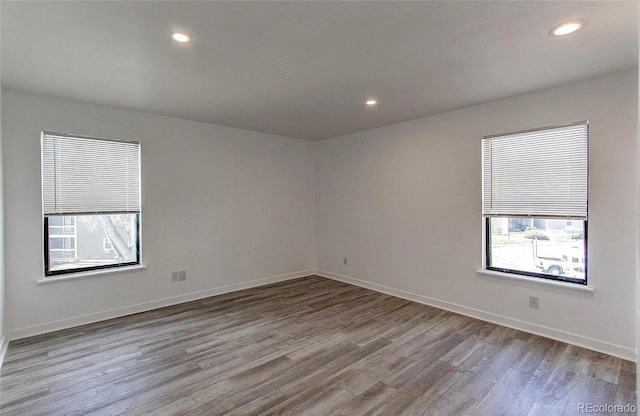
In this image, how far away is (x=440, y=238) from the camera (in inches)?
161

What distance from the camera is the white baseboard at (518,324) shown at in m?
2.82

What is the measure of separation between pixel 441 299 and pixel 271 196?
123 inches

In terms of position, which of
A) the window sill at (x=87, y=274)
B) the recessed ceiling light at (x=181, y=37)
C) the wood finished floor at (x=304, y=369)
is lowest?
the wood finished floor at (x=304, y=369)

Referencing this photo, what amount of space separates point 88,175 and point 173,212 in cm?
105

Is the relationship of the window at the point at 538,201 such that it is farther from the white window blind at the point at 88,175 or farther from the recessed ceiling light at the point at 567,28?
the white window blind at the point at 88,175

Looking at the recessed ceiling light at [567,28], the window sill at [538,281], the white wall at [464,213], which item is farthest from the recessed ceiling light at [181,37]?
the window sill at [538,281]

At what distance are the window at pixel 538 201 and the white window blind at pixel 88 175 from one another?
14.5ft

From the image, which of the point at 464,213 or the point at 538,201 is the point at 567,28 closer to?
the point at 538,201

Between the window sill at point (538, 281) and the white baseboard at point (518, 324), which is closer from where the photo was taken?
the white baseboard at point (518, 324)

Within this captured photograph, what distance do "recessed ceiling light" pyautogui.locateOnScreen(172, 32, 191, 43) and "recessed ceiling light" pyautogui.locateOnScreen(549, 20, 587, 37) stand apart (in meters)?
2.53

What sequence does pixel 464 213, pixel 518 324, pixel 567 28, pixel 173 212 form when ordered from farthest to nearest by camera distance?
pixel 173 212
pixel 464 213
pixel 518 324
pixel 567 28

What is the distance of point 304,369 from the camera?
8.61 feet

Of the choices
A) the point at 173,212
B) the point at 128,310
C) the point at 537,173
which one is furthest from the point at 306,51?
the point at 128,310

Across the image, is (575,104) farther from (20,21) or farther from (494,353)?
(20,21)
